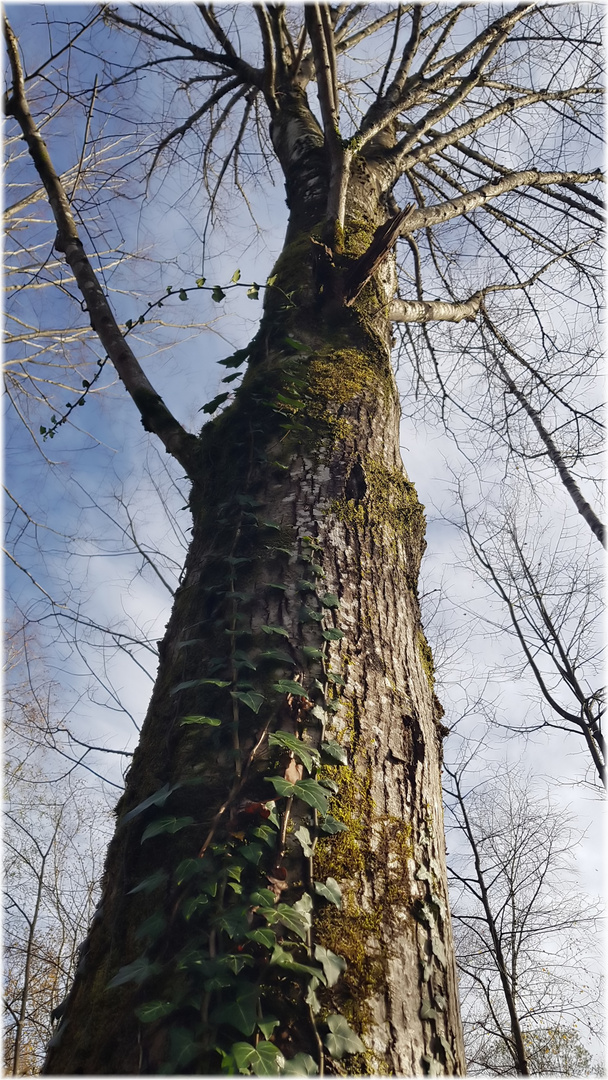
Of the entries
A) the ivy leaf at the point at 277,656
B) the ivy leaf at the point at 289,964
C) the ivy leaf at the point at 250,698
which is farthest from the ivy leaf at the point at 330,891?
the ivy leaf at the point at 277,656

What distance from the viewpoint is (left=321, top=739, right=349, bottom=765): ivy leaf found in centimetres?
128

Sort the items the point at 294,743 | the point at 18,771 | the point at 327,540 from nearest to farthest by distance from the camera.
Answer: the point at 294,743, the point at 327,540, the point at 18,771

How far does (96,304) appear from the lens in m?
2.29

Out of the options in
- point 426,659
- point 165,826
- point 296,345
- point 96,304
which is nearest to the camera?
point 165,826

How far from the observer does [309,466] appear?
1.79 m

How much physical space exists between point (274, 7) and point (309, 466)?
306 centimetres

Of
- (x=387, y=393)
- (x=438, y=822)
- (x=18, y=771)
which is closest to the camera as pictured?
(x=438, y=822)

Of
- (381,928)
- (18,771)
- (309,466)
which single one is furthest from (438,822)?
(18,771)

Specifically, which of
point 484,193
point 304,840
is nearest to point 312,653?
point 304,840

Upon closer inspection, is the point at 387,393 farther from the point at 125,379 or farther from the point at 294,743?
the point at 294,743

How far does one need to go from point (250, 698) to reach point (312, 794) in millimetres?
230

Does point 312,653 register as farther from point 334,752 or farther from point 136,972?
point 136,972

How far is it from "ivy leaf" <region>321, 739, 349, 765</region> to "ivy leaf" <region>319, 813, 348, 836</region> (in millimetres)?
115

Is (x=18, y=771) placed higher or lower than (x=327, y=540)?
higher
